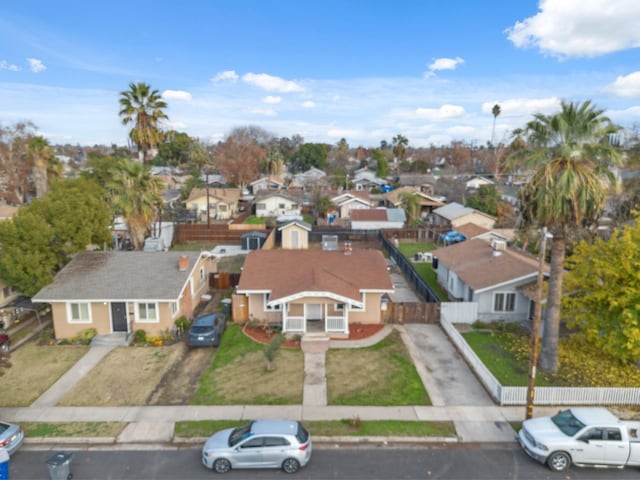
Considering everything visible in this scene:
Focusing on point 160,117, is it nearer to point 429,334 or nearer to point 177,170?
point 429,334

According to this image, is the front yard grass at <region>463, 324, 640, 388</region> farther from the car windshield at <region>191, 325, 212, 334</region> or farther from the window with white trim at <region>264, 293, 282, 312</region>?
the car windshield at <region>191, 325, 212, 334</region>

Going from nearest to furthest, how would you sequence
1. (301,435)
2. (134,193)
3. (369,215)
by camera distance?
(301,435), (134,193), (369,215)

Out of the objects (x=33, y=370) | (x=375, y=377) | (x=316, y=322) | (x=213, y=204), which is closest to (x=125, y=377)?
(x=33, y=370)

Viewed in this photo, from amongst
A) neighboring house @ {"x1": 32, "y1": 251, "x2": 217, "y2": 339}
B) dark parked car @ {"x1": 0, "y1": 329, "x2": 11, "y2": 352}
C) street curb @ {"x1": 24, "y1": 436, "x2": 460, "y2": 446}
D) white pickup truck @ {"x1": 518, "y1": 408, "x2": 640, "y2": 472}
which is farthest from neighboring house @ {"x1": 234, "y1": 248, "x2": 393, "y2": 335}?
dark parked car @ {"x1": 0, "y1": 329, "x2": 11, "y2": 352}

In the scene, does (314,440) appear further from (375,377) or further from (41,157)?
(41,157)

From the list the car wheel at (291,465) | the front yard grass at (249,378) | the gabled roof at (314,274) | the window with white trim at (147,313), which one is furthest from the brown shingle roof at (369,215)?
the car wheel at (291,465)

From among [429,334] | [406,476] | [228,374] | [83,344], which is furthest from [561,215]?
[83,344]

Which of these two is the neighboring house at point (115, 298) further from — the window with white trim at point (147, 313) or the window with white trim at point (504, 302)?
the window with white trim at point (504, 302)
